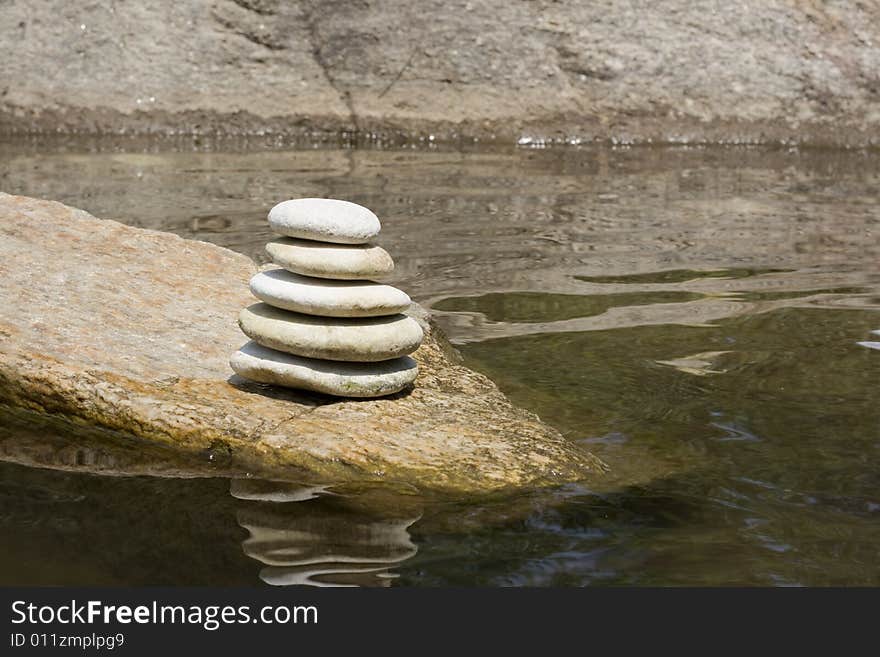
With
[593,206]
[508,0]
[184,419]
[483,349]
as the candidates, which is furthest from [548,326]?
[508,0]

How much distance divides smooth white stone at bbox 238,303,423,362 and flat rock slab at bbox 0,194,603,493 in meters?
0.18

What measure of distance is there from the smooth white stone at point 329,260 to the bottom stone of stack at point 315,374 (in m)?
0.30

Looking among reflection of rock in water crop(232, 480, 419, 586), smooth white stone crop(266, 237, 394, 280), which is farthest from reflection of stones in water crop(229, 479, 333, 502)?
smooth white stone crop(266, 237, 394, 280)

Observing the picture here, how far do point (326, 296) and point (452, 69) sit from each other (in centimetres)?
796

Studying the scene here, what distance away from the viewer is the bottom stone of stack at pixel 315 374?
440cm

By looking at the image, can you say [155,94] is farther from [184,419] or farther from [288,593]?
[288,593]

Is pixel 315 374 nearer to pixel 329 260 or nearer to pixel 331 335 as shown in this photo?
pixel 331 335

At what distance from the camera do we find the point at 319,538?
11.4 feet

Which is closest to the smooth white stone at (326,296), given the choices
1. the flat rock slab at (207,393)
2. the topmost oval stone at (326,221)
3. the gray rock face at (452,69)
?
the topmost oval stone at (326,221)

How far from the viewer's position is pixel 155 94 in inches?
465

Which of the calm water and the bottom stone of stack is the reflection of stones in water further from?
the bottom stone of stack

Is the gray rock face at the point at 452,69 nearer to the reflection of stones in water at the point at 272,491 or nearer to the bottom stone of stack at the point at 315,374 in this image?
the bottom stone of stack at the point at 315,374

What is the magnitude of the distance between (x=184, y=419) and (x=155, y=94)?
823 centimetres

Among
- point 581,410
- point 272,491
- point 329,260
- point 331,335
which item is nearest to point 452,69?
point 581,410
